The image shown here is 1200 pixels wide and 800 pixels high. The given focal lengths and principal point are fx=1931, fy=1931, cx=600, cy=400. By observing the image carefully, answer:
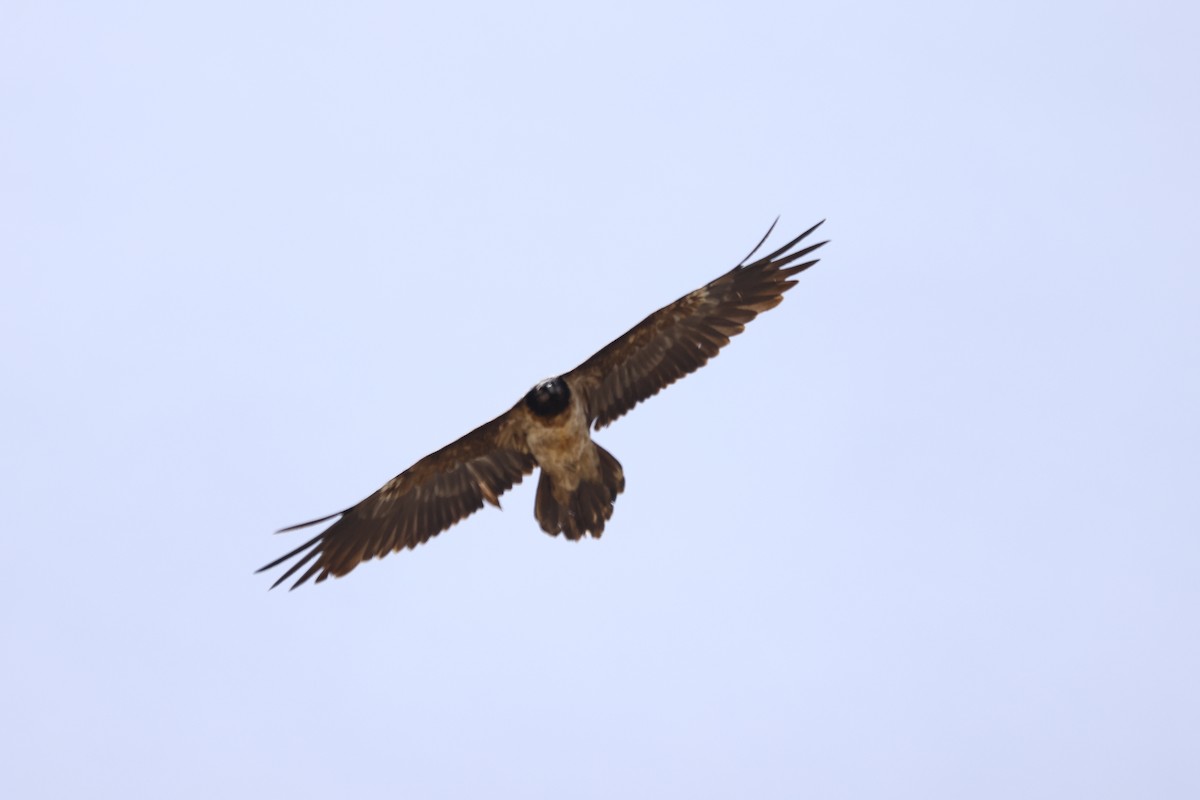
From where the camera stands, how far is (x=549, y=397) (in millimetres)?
19922

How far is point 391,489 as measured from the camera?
20953mm

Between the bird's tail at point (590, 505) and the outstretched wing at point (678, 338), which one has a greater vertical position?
the outstretched wing at point (678, 338)

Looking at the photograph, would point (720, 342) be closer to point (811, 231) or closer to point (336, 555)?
point (811, 231)

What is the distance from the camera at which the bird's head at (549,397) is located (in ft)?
65.4

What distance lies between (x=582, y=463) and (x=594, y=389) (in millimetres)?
858

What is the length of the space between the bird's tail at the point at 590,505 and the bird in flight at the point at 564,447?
0.01 meters

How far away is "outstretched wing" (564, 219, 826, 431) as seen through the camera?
20031 mm

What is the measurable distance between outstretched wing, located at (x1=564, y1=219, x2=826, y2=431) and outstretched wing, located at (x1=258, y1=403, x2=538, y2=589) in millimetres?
1043

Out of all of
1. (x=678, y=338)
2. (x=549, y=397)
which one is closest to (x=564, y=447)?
(x=549, y=397)

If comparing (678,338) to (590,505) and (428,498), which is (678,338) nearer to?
(590,505)

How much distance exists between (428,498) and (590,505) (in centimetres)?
197

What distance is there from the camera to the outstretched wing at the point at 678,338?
20031 millimetres

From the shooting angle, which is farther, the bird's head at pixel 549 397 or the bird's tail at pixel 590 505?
the bird's tail at pixel 590 505

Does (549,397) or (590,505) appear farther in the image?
(590,505)
